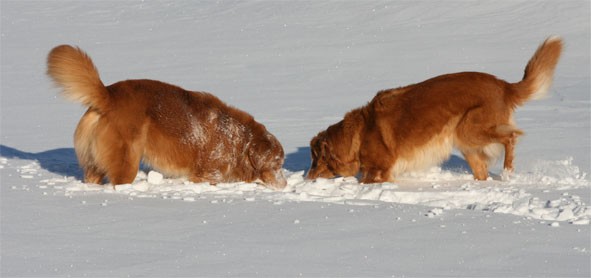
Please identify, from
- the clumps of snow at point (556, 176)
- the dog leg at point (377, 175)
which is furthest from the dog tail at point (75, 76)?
the clumps of snow at point (556, 176)

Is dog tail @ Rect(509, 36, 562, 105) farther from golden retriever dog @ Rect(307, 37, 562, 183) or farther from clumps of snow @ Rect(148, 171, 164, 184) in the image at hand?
clumps of snow @ Rect(148, 171, 164, 184)

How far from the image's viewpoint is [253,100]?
12750mm

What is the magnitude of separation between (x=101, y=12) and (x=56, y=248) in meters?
21.6

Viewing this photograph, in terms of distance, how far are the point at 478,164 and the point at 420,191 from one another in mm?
1026

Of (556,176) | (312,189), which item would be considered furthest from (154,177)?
(556,176)

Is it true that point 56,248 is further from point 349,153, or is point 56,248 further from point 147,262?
point 349,153

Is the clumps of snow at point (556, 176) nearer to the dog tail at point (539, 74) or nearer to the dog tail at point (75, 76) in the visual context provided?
the dog tail at point (539, 74)

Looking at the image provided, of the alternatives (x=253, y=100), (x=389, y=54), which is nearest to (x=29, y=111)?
(x=253, y=100)

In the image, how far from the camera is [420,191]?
681cm

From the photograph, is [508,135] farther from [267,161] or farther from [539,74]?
[267,161]

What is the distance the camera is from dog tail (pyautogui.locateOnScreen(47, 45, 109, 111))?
21.5 ft

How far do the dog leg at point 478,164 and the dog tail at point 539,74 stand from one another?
Result: 61cm

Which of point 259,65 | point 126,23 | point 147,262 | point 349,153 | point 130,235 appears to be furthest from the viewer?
point 126,23

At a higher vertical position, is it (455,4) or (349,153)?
(455,4)
